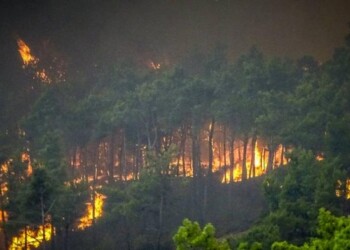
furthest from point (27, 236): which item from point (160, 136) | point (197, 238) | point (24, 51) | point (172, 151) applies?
point (24, 51)

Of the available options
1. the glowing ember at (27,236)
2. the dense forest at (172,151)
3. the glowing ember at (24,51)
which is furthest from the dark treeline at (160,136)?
the glowing ember at (24,51)

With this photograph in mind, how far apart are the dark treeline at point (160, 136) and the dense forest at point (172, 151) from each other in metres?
0.13

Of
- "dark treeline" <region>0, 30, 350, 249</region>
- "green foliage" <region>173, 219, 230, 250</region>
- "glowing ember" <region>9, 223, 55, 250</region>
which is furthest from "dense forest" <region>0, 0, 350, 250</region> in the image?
"green foliage" <region>173, 219, 230, 250</region>

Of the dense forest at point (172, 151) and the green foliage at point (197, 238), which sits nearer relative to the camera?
the green foliage at point (197, 238)

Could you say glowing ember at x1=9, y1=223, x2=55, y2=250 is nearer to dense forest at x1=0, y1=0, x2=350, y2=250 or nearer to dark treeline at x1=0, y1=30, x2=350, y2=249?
dense forest at x1=0, y1=0, x2=350, y2=250

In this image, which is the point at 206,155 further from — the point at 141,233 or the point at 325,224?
the point at 325,224

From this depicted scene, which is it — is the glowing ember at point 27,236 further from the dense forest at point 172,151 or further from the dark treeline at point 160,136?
the dark treeline at point 160,136

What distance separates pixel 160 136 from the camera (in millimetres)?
48688

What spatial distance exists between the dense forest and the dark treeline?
13cm

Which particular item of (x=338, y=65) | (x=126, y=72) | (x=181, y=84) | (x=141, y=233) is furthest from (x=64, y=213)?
(x=338, y=65)

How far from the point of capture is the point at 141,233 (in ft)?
127

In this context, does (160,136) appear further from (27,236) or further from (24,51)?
(24,51)

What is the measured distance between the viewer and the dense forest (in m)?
27.3

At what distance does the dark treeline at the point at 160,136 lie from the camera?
31578mm
